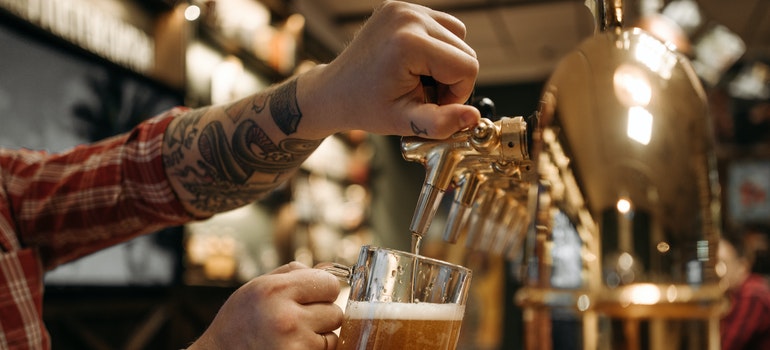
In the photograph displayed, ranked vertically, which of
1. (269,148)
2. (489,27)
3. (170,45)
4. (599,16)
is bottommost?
(269,148)

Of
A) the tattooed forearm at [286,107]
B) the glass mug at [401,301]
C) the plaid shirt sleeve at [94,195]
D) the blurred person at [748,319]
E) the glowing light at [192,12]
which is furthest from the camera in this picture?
the glowing light at [192,12]

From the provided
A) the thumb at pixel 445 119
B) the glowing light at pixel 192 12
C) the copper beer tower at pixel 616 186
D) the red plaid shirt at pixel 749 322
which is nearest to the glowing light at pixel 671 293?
the copper beer tower at pixel 616 186

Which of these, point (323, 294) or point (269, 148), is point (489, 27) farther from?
point (323, 294)

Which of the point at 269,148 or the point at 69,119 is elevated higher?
the point at 69,119

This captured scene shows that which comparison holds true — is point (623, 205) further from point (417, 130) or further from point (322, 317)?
point (322, 317)

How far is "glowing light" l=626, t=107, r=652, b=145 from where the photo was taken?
0.71 metres

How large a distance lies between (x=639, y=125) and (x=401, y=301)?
322mm

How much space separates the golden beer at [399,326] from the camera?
0.65 metres

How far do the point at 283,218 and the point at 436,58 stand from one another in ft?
13.2

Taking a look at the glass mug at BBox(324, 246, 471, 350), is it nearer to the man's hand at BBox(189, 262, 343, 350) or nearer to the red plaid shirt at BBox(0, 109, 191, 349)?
the man's hand at BBox(189, 262, 343, 350)

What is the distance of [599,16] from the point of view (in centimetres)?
80

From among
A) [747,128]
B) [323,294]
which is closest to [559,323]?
[323,294]

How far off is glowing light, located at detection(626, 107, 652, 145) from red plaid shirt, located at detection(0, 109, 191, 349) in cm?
86

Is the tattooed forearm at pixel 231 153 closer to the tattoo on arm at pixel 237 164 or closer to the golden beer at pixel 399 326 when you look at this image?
the tattoo on arm at pixel 237 164
